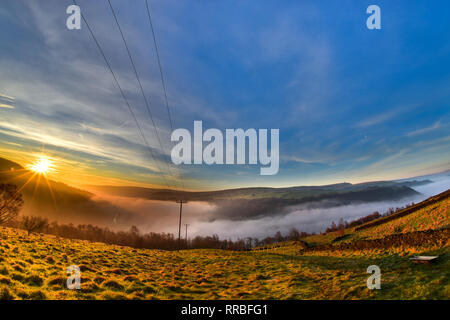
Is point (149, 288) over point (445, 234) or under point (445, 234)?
under

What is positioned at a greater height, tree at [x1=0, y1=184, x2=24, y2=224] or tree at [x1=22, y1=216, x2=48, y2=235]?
tree at [x1=0, y1=184, x2=24, y2=224]

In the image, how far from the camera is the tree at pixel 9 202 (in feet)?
125

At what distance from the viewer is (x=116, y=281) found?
14344 mm

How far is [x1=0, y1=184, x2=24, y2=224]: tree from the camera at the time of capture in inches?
1506

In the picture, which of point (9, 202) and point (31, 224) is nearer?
point (9, 202)

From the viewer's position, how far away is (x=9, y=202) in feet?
131

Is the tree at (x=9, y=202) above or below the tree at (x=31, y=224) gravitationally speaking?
above

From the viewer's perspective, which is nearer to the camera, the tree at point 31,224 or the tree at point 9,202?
the tree at point 9,202

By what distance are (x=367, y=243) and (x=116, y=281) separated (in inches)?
1340

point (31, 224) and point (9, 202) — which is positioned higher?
point (9, 202)

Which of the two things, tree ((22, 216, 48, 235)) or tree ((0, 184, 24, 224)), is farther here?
tree ((22, 216, 48, 235))
